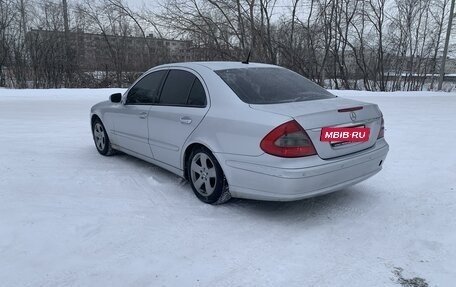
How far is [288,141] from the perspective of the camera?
10.5 ft

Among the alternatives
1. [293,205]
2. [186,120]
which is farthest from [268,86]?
[293,205]

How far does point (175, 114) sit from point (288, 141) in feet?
4.83

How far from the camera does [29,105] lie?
38.1ft

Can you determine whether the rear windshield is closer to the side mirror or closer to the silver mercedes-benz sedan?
the silver mercedes-benz sedan

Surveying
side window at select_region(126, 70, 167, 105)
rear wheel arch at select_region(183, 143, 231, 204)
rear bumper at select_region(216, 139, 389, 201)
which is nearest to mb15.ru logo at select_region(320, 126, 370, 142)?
rear bumper at select_region(216, 139, 389, 201)

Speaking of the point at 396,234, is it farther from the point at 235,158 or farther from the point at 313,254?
the point at 235,158

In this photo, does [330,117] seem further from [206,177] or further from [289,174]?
[206,177]

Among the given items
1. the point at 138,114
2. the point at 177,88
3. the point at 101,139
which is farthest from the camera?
the point at 101,139

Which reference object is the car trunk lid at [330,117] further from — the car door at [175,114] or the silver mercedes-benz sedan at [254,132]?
the car door at [175,114]

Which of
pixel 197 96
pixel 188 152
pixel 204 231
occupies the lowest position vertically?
pixel 204 231

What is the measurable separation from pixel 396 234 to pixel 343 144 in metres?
0.89

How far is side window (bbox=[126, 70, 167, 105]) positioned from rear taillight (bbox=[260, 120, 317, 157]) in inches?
74.5

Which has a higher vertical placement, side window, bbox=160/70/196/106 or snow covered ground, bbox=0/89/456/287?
side window, bbox=160/70/196/106

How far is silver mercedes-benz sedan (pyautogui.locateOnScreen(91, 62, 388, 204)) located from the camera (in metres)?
3.23
